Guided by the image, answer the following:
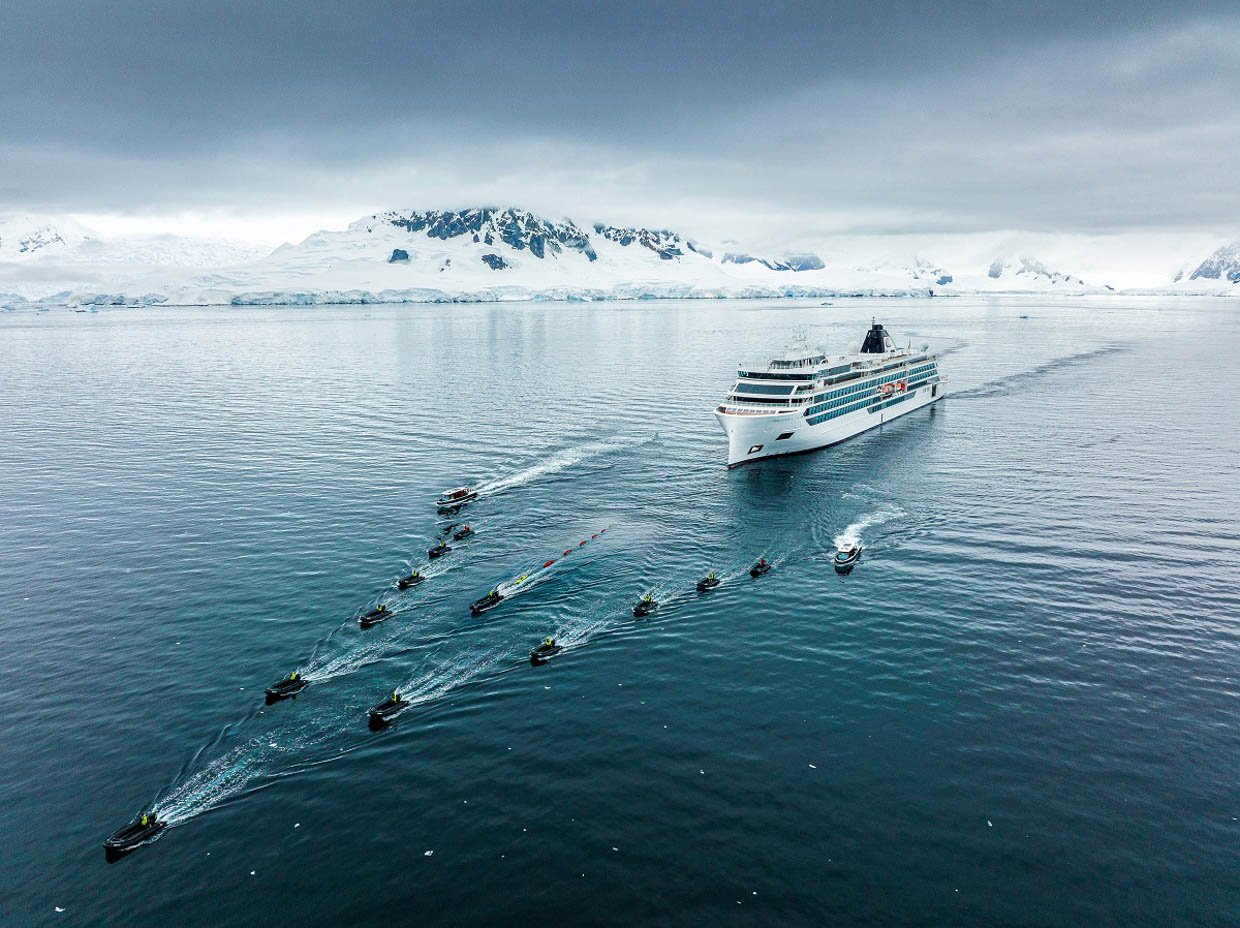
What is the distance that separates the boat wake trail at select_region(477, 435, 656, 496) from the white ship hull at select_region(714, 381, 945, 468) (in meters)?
16.0

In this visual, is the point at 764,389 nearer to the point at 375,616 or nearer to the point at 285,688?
the point at 375,616

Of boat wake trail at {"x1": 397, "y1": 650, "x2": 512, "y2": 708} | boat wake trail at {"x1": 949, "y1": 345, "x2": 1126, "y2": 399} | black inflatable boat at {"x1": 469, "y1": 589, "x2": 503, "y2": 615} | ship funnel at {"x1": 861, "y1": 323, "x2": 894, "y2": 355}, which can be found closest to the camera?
boat wake trail at {"x1": 397, "y1": 650, "x2": 512, "y2": 708}

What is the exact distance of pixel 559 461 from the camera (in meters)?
101

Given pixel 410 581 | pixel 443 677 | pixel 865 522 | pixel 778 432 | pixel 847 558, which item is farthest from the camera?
pixel 778 432

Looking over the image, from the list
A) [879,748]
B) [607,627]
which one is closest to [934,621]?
[879,748]

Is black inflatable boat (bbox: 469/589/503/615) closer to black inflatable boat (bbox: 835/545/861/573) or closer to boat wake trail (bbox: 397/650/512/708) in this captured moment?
boat wake trail (bbox: 397/650/512/708)

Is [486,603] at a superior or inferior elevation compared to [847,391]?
inferior

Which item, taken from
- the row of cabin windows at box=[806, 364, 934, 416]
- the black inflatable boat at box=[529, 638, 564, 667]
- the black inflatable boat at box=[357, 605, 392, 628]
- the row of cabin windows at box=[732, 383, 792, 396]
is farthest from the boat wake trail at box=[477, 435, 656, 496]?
A: the black inflatable boat at box=[529, 638, 564, 667]

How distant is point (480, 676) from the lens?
48.9m

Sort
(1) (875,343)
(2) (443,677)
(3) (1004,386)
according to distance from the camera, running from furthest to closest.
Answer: (3) (1004,386), (1) (875,343), (2) (443,677)

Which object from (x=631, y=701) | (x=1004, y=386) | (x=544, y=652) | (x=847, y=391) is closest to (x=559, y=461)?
(x=544, y=652)

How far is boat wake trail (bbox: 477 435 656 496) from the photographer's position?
90.2m

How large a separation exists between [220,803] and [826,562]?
173 feet

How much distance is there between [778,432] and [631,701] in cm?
6739
